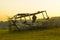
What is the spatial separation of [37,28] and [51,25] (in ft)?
8.98

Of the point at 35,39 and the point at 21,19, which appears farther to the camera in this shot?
the point at 21,19

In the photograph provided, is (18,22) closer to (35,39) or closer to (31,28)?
(31,28)

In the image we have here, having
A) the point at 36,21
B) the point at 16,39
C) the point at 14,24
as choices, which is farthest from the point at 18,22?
the point at 16,39

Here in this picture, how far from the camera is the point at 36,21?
32.3m

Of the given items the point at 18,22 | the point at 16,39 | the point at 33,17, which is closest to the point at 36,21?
the point at 33,17

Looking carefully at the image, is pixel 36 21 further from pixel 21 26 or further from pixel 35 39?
pixel 35 39

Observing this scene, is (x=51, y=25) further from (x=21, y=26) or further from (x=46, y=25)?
(x=21, y=26)

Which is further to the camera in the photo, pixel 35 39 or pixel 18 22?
pixel 18 22

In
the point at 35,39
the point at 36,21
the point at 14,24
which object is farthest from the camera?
the point at 36,21

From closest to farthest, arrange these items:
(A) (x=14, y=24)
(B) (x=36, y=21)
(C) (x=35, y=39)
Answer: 1. (C) (x=35, y=39)
2. (A) (x=14, y=24)
3. (B) (x=36, y=21)

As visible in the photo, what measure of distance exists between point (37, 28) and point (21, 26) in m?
2.48

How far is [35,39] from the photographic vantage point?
2273cm

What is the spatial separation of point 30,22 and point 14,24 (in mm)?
2185

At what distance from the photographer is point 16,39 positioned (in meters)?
23.4
